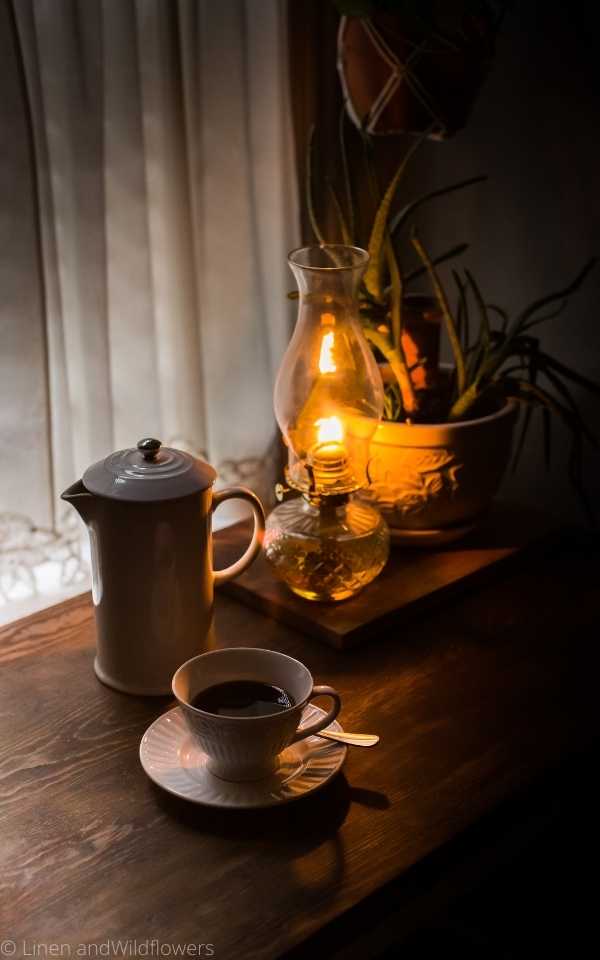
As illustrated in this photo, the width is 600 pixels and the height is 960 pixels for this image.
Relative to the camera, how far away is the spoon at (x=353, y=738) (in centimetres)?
86

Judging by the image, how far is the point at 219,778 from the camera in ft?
2.75

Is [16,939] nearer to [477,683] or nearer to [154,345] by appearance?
[477,683]

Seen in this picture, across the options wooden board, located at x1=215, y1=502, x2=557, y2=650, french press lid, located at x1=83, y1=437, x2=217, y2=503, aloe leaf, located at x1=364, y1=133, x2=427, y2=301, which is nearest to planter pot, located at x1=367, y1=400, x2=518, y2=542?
wooden board, located at x1=215, y1=502, x2=557, y2=650

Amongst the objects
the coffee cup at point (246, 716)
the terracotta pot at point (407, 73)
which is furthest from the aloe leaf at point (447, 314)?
the coffee cup at point (246, 716)

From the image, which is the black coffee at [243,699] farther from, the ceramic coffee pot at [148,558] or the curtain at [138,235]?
the curtain at [138,235]

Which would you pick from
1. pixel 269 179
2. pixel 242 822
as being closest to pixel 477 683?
pixel 242 822

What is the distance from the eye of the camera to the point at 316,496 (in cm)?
107

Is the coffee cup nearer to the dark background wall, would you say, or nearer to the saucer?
the saucer

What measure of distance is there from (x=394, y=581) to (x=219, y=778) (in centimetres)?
35

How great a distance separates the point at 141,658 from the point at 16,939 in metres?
0.28

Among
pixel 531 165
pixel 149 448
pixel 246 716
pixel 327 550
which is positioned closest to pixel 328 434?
pixel 327 550

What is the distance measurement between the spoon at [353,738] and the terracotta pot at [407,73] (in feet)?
2.22

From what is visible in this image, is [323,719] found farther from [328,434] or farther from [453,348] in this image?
[453,348]

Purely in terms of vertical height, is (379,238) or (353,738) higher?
(379,238)
